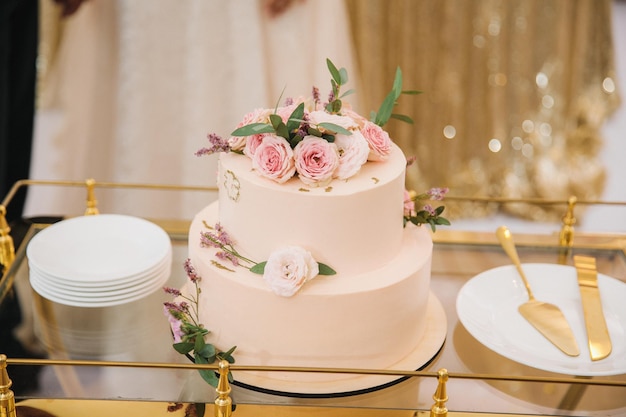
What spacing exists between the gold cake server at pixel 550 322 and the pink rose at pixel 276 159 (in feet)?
1.74

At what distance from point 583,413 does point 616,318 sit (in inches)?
11.4

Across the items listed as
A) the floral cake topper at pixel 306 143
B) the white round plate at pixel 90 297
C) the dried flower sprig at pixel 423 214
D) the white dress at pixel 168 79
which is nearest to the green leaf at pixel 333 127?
the floral cake topper at pixel 306 143

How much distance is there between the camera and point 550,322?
1.45 metres

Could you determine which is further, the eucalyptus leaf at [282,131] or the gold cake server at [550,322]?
the gold cake server at [550,322]

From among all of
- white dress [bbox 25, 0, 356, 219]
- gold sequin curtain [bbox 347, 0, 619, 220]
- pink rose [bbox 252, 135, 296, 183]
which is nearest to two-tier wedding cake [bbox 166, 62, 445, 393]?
pink rose [bbox 252, 135, 296, 183]

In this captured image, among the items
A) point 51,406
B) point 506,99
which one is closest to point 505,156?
point 506,99

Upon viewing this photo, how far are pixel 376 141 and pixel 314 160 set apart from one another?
15cm

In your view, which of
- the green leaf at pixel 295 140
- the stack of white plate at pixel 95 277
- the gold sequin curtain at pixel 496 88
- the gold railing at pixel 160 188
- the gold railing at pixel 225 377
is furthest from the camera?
the gold sequin curtain at pixel 496 88

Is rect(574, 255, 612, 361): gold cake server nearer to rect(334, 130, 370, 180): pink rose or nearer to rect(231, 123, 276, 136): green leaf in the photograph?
rect(334, 130, 370, 180): pink rose

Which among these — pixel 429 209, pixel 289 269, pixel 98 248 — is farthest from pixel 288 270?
pixel 98 248

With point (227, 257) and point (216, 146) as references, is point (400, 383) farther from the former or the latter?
point (216, 146)

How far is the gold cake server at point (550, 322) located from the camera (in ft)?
4.53

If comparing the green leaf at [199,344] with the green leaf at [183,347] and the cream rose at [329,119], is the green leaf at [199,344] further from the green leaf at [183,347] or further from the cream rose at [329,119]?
the cream rose at [329,119]

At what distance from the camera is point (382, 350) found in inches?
53.5
